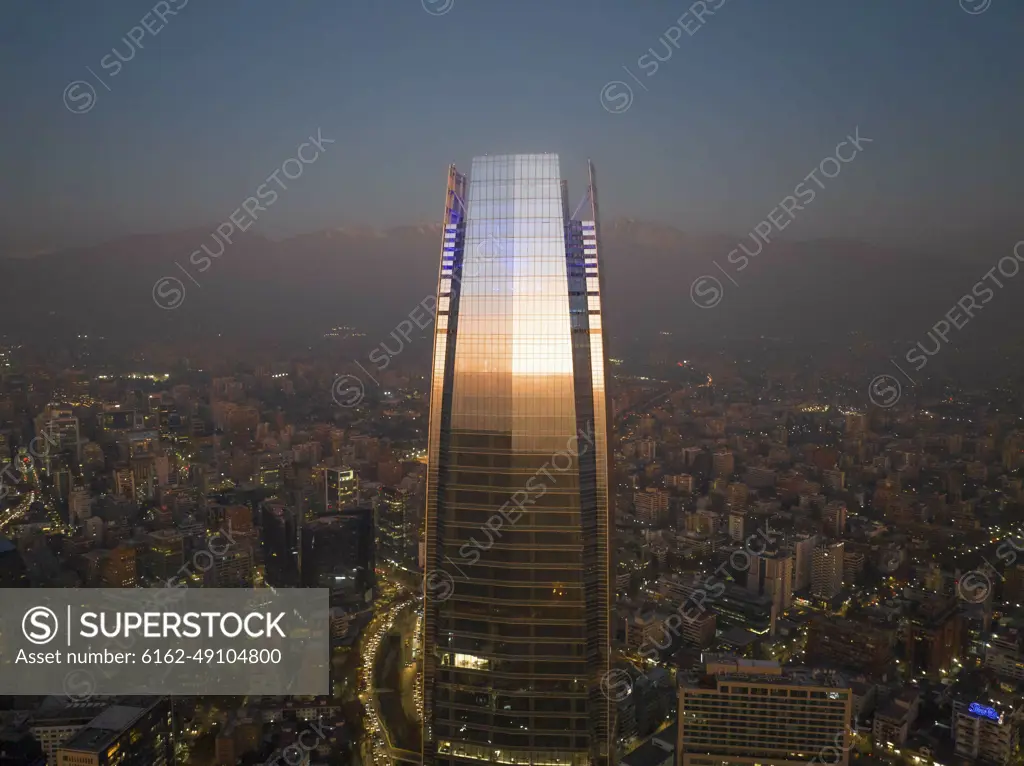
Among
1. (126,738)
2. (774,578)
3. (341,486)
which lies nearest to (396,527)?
(341,486)

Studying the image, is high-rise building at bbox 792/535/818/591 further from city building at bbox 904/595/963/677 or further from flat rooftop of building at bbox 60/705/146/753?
flat rooftop of building at bbox 60/705/146/753

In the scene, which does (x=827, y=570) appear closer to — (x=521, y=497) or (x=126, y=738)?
(x=521, y=497)

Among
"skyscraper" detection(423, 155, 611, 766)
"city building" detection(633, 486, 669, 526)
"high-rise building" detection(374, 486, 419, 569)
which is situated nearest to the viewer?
"skyscraper" detection(423, 155, 611, 766)

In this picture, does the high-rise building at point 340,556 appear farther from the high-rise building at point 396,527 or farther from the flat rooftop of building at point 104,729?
the flat rooftop of building at point 104,729

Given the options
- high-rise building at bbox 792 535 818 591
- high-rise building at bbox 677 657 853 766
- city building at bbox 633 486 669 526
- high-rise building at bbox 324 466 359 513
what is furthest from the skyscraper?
high-rise building at bbox 324 466 359 513

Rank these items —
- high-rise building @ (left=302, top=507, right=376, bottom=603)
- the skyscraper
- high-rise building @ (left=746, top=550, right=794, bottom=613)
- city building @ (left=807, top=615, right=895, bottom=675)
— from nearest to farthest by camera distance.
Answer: the skyscraper → city building @ (left=807, top=615, right=895, bottom=675) → high-rise building @ (left=746, top=550, right=794, bottom=613) → high-rise building @ (left=302, top=507, right=376, bottom=603)

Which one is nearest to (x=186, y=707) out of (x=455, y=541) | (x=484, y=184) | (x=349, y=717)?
(x=349, y=717)

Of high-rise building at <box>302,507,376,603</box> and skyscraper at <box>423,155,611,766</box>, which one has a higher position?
skyscraper at <box>423,155,611,766</box>
